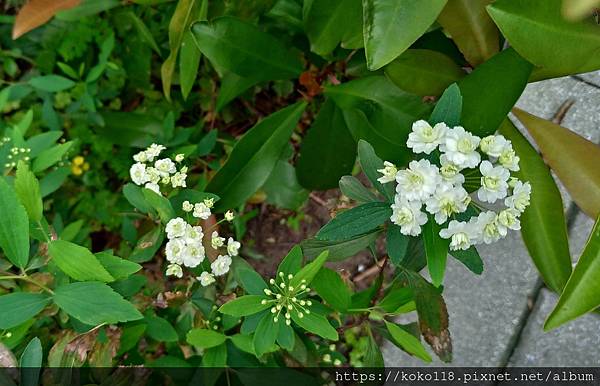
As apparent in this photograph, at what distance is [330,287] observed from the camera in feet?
3.85

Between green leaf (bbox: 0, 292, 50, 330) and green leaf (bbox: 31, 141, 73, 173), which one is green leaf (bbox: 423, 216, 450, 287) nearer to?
green leaf (bbox: 0, 292, 50, 330)

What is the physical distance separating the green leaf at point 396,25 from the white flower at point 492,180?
28 cm

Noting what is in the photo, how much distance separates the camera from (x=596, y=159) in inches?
53.2

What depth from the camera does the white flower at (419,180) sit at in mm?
987

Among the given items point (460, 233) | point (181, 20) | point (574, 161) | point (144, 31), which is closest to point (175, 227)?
point (460, 233)

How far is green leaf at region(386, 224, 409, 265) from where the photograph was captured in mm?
1089

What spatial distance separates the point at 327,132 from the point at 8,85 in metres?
1.26

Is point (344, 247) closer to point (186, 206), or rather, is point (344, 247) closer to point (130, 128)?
point (186, 206)

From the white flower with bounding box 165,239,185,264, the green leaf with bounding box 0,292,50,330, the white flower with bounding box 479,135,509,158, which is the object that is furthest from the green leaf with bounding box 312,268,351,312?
the green leaf with bounding box 0,292,50,330

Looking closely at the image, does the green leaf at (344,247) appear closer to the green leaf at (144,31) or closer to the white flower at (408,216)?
the white flower at (408,216)

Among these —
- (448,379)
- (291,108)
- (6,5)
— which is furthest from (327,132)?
Answer: (6,5)

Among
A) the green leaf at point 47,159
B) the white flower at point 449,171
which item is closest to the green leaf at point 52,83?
the green leaf at point 47,159

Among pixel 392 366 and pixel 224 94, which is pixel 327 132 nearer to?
pixel 224 94

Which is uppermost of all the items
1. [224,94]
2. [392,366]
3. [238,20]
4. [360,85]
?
[238,20]
